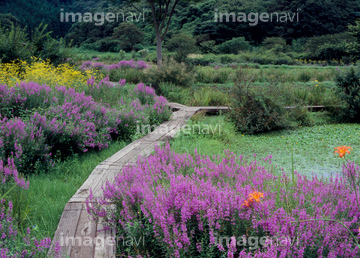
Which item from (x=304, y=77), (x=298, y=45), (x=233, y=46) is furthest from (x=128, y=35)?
(x=304, y=77)

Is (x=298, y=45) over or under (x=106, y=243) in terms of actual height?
→ over

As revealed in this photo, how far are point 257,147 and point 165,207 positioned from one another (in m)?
3.50

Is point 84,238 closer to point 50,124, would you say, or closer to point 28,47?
point 50,124

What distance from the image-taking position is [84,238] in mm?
2049

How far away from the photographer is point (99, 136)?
172 inches

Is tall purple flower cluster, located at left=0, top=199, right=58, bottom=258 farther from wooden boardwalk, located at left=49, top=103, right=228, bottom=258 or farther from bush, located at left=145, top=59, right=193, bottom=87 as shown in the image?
bush, located at left=145, top=59, right=193, bottom=87

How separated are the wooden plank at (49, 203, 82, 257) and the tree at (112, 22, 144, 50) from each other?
41.6 meters

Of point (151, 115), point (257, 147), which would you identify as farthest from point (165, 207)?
point (151, 115)

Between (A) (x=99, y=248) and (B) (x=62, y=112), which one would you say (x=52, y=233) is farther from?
(B) (x=62, y=112)

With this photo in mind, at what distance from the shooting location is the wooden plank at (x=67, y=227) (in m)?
1.92

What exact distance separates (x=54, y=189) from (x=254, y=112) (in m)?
4.52

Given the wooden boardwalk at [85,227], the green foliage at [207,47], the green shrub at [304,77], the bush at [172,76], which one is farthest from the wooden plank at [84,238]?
the green foliage at [207,47]

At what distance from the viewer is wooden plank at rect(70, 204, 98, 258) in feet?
6.22

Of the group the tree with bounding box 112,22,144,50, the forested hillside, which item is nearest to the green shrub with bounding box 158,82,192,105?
the forested hillside
